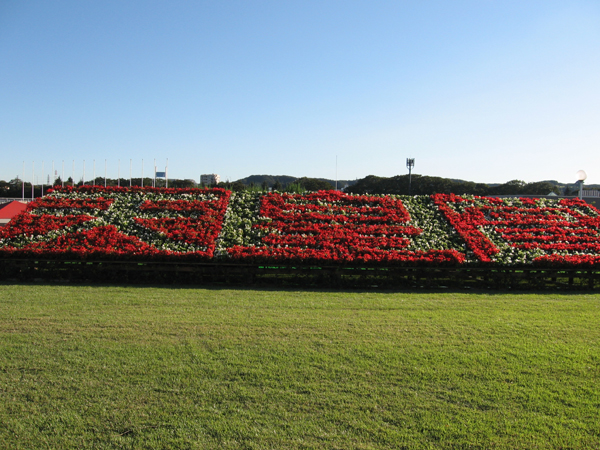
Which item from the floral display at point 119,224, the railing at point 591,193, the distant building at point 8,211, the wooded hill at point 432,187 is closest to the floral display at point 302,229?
the floral display at point 119,224

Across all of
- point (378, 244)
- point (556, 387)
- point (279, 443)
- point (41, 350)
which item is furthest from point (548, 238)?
point (41, 350)

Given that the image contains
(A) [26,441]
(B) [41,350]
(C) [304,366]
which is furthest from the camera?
(B) [41,350]

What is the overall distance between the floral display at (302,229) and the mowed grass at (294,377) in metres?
3.14

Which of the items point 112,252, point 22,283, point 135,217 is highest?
point 135,217

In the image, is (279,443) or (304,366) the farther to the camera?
(304,366)

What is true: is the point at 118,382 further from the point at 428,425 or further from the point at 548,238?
the point at 548,238

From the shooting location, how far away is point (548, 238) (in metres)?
13.7

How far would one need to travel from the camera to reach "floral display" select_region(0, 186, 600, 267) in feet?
39.1

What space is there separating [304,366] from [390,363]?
1.19 metres

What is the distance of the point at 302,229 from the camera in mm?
13414

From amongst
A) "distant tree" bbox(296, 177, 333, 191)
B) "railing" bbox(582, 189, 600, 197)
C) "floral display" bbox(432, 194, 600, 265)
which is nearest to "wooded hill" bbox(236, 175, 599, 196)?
"distant tree" bbox(296, 177, 333, 191)

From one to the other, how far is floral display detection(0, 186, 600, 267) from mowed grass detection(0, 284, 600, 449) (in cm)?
314

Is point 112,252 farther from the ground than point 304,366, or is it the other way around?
point 112,252

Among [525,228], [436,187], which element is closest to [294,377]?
[525,228]
